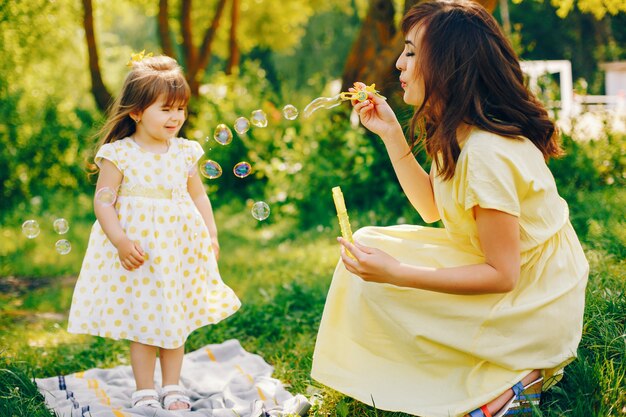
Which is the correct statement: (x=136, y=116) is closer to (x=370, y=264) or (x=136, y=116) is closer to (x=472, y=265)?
(x=370, y=264)

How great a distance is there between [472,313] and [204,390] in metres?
1.36

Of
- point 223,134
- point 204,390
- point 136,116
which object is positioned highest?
point 136,116

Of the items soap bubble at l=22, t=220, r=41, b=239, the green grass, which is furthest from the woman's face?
soap bubble at l=22, t=220, r=41, b=239

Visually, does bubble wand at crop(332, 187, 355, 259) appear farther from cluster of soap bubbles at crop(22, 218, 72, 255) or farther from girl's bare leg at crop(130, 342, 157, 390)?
cluster of soap bubbles at crop(22, 218, 72, 255)

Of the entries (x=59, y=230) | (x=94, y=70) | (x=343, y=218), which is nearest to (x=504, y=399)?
(x=343, y=218)

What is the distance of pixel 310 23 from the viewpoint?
27016 mm

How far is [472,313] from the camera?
2273mm

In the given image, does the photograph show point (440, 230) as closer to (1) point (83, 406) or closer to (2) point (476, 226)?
(2) point (476, 226)

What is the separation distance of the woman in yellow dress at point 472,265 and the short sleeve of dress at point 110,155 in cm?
110

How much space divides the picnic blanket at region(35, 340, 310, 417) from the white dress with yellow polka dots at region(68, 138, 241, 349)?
10.7 inches

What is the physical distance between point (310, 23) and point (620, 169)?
72.7 feet

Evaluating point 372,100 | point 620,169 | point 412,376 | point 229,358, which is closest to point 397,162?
point 372,100

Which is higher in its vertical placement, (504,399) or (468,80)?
(468,80)

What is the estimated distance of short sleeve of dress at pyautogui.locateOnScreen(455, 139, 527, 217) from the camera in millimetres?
2129
